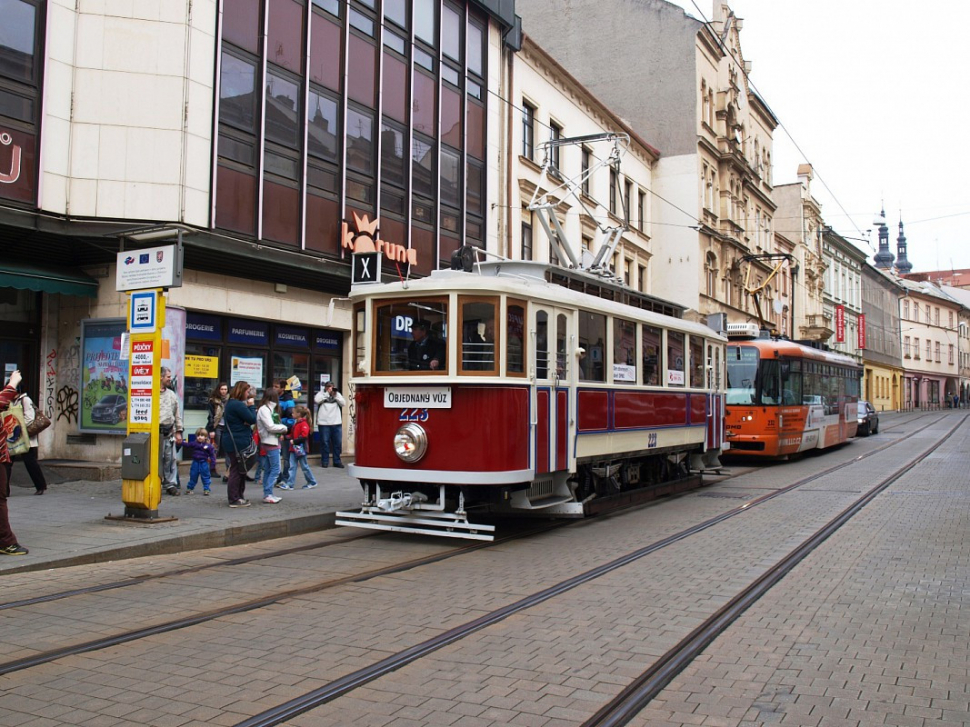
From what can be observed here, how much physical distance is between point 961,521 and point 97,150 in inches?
528

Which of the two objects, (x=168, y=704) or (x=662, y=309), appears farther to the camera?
(x=662, y=309)

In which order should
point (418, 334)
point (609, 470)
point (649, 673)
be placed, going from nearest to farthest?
point (649, 673)
point (418, 334)
point (609, 470)

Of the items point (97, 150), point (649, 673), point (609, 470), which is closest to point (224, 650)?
point (649, 673)

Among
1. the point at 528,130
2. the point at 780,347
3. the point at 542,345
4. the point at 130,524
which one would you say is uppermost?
the point at 528,130

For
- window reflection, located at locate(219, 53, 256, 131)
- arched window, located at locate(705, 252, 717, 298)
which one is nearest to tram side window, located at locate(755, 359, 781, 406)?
window reflection, located at locate(219, 53, 256, 131)

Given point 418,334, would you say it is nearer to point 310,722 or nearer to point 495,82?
point 310,722

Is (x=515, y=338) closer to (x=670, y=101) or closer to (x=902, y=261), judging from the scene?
(x=670, y=101)

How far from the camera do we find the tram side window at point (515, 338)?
966 cm

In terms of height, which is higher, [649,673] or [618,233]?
[618,233]

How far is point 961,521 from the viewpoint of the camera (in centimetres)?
1127

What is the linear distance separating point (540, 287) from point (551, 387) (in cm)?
116

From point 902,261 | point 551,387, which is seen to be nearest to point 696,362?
point 551,387

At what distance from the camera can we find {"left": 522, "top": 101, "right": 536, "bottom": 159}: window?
25219 mm

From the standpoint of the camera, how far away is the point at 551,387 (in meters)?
10.3
